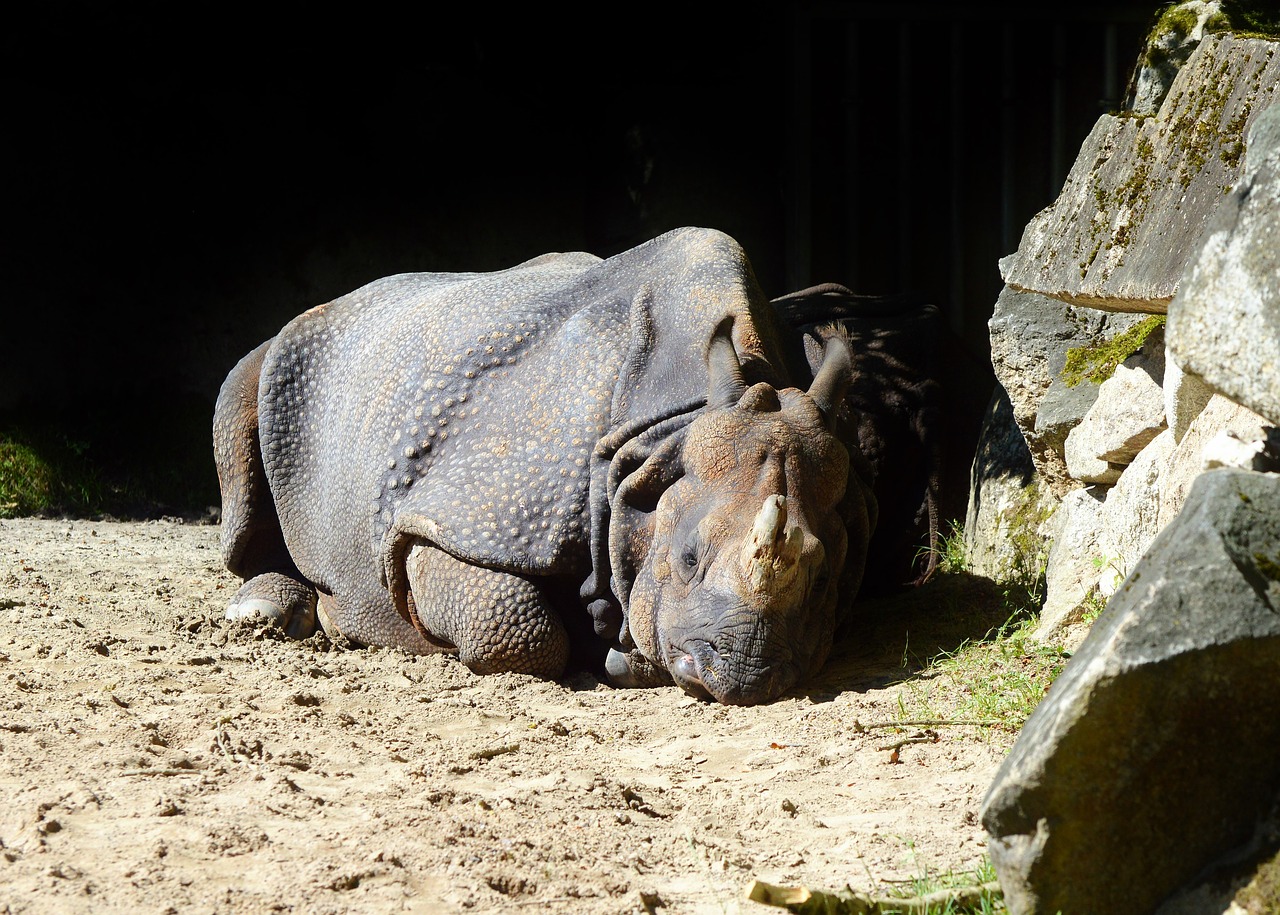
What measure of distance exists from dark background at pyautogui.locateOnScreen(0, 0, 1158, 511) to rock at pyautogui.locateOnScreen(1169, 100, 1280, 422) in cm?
558

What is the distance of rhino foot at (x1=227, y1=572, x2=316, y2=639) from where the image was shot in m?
5.13

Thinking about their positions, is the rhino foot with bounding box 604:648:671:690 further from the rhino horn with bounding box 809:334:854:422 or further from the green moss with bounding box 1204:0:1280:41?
the green moss with bounding box 1204:0:1280:41

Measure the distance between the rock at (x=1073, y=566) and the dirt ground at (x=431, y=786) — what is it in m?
0.51

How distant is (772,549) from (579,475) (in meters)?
Result: 0.86

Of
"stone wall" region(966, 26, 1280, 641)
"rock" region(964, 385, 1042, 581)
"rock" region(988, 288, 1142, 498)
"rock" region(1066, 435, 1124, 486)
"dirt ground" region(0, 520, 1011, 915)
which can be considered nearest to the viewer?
"stone wall" region(966, 26, 1280, 641)

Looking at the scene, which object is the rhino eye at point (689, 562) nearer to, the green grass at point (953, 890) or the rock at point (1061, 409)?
the rock at point (1061, 409)

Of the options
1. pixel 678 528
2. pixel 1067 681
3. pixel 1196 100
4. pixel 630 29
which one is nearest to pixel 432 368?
pixel 678 528

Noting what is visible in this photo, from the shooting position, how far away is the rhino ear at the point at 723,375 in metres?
4.07

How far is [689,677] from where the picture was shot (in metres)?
3.79

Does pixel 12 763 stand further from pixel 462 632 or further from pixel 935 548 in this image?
pixel 935 548

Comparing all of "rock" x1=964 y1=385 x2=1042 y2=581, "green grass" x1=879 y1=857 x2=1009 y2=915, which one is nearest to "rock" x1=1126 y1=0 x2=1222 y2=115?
"rock" x1=964 y1=385 x2=1042 y2=581

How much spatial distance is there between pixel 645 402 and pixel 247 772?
5.75ft

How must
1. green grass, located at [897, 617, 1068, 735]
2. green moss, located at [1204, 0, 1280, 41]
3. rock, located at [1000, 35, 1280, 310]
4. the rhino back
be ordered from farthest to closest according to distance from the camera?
the rhino back
green moss, located at [1204, 0, 1280, 41]
green grass, located at [897, 617, 1068, 735]
rock, located at [1000, 35, 1280, 310]

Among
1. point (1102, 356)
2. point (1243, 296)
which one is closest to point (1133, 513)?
point (1102, 356)
